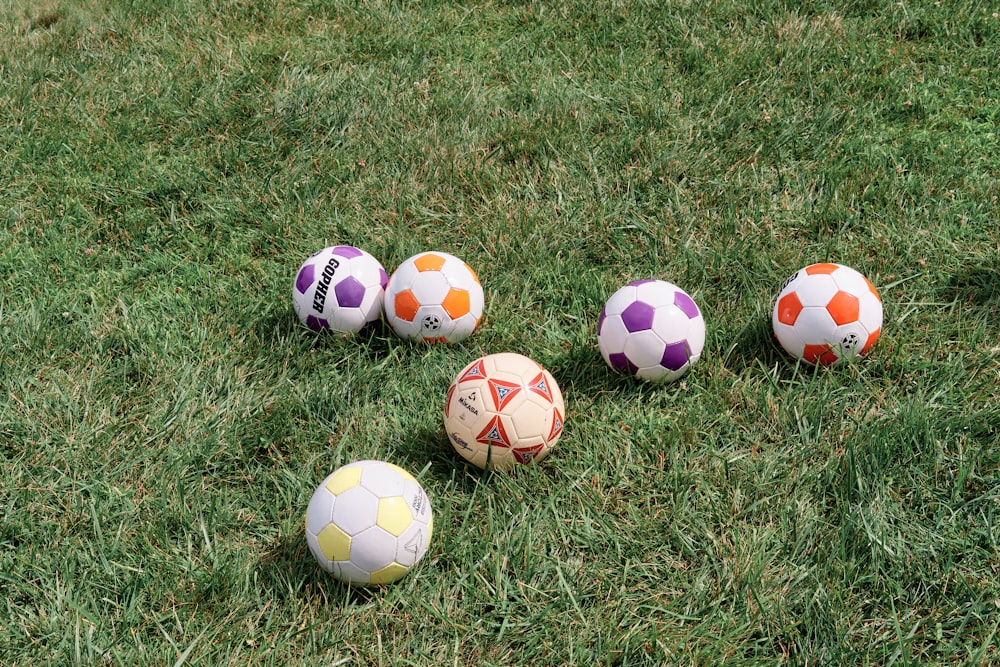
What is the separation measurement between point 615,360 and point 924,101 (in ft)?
10.3

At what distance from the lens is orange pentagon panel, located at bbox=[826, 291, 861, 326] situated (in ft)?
11.7

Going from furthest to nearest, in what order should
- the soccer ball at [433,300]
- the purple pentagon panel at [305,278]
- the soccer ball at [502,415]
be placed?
1. the purple pentagon panel at [305,278]
2. the soccer ball at [433,300]
3. the soccer ball at [502,415]

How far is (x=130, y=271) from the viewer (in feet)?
14.6

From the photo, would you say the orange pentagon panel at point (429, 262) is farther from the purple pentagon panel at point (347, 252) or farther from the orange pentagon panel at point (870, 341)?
the orange pentagon panel at point (870, 341)

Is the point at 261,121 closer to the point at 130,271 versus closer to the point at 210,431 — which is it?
the point at 130,271

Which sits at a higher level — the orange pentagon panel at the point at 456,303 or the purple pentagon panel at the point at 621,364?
the orange pentagon panel at the point at 456,303

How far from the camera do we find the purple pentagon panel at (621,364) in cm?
360

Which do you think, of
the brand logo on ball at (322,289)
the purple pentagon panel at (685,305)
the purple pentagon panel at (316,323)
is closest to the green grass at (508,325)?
A: the purple pentagon panel at (316,323)

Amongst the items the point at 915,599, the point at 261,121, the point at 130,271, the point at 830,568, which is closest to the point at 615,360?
the point at 830,568

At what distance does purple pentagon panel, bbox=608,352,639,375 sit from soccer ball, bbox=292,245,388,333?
3.72 ft

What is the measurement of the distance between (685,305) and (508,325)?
2.90ft

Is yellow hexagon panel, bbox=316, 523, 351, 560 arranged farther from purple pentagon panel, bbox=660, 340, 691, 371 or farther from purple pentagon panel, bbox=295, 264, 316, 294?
purple pentagon panel, bbox=660, 340, 691, 371

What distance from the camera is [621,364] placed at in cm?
364

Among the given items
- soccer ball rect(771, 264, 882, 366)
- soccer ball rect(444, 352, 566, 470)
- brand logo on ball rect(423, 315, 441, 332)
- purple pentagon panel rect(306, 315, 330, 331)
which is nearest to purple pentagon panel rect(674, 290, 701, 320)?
soccer ball rect(771, 264, 882, 366)
